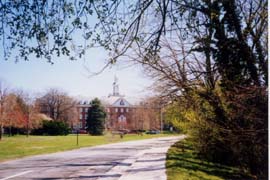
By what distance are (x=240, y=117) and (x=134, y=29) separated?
9.67 ft

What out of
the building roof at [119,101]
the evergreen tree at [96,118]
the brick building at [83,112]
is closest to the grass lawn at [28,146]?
the building roof at [119,101]

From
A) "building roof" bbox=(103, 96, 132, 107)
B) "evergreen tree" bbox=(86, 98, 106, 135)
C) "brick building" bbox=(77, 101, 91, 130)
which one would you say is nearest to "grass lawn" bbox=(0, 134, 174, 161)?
"building roof" bbox=(103, 96, 132, 107)

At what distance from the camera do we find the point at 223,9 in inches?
204

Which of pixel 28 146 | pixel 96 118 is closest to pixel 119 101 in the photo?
pixel 96 118

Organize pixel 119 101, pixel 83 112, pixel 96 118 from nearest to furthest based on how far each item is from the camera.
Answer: pixel 119 101, pixel 96 118, pixel 83 112

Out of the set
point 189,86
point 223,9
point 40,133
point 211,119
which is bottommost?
point 40,133

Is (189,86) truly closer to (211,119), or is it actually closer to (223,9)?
(211,119)

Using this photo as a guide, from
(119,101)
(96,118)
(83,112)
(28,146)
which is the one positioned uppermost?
(119,101)

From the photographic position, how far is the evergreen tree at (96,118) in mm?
39719

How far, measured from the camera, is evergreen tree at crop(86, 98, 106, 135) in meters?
39.7

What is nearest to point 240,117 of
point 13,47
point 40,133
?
point 13,47

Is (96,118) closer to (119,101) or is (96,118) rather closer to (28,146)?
(119,101)

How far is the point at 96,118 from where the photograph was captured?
39406mm

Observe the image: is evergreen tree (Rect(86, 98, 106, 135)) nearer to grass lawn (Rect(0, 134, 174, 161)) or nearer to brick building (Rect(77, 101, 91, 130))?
brick building (Rect(77, 101, 91, 130))
